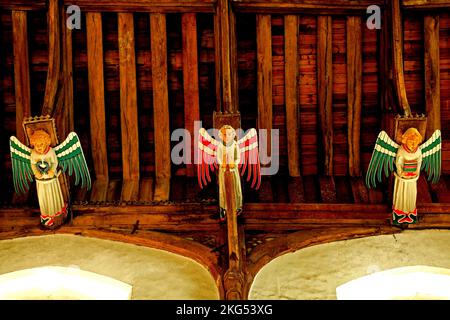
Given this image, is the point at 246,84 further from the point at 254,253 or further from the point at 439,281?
the point at 439,281

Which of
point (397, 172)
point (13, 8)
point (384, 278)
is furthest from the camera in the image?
→ point (13, 8)

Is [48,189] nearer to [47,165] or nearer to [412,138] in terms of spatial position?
[47,165]

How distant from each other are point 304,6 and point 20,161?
333 cm

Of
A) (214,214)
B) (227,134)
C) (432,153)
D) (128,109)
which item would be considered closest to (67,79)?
(128,109)

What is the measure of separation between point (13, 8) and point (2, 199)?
6.69 feet

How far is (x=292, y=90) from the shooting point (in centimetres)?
802

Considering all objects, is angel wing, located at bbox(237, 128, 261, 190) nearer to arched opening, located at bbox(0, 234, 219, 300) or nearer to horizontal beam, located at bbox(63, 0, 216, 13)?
arched opening, located at bbox(0, 234, 219, 300)

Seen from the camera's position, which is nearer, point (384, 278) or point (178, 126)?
point (384, 278)

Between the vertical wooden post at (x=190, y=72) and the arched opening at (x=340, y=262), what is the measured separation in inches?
78.8

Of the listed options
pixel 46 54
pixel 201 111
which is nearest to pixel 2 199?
pixel 46 54

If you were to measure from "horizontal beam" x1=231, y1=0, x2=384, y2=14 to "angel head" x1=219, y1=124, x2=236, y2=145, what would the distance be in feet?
5.02

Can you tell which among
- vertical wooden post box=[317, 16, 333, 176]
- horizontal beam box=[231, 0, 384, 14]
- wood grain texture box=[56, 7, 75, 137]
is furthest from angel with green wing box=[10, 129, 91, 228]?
vertical wooden post box=[317, 16, 333, 176]

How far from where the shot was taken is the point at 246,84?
8094 mm

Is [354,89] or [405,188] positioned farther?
[354,89]
